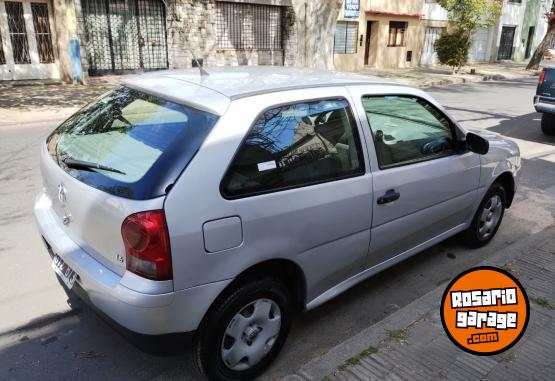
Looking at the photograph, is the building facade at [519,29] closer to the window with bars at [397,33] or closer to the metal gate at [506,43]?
the metal gate at [506,43]

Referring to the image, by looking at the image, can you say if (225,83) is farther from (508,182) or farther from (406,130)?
(508,182)

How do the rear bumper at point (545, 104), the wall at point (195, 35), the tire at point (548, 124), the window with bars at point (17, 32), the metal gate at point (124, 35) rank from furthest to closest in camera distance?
1. the wall at point (195, 35)
2. the metal gate at point (124, 35)
3. the window with bars at point (17, 32)
4. the tire at point (548, 124)
5. the rear bumper at point (545, 104)

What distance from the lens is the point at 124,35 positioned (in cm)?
1575

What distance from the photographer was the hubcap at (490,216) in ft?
14.5

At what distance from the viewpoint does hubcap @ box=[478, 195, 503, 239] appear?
4.42 meters

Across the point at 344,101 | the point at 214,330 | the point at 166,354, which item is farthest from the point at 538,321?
the point at 166,354

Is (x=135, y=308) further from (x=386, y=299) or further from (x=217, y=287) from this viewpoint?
(x=386, y=299)

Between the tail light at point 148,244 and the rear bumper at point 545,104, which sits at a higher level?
the tail light at point 148,244

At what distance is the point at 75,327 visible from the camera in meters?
3.16

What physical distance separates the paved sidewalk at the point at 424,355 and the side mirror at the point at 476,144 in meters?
1.18

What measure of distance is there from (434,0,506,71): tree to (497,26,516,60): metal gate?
11.7 meters

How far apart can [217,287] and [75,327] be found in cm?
136

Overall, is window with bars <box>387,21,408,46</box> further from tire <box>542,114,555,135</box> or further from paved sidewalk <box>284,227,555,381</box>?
paved sidewalk <box>284,227,555,381</box>

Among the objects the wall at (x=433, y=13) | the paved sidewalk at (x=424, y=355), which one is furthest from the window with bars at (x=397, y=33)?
the paved sidewalk at (x=424, y=355)
